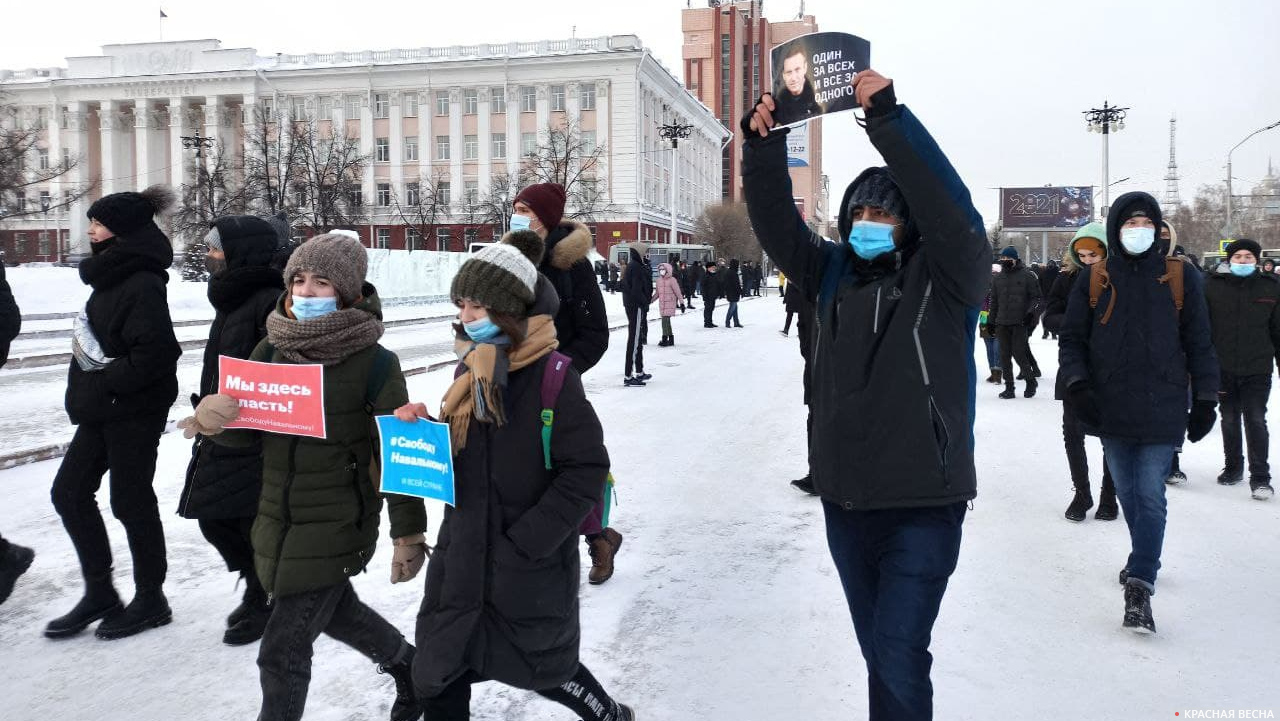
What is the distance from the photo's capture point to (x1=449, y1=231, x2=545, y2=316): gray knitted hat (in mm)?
2605

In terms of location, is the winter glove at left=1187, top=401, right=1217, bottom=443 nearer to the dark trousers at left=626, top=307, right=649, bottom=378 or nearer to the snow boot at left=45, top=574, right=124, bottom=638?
the snow boot at left=45, top=574, right=124, bottom=638

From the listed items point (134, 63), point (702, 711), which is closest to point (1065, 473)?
point (702, 711)

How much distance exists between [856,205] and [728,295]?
74.5ft

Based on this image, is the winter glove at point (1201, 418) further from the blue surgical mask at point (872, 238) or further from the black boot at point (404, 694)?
the black boot at point (404, 694)

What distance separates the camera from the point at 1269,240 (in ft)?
249

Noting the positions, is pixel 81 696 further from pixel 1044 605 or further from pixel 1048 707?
pixel 1044 605

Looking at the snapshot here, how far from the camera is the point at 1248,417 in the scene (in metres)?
6.71

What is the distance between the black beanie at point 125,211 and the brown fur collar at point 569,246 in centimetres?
181

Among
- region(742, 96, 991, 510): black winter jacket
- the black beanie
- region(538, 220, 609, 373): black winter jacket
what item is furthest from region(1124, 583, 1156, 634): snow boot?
the black beanie

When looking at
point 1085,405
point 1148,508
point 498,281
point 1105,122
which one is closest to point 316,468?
point 498,281

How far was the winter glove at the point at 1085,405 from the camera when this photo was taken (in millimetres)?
4289

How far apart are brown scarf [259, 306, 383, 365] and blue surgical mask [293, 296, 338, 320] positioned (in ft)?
0.11

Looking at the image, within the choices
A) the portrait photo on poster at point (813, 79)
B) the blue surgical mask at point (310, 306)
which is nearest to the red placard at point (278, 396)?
the blue surgical mask at point (310, 306)

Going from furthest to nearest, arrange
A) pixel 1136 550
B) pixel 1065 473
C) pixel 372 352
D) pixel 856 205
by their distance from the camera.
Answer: pixel 1065 473
pixel 1136 550
pixel 372 352
pixel 856 205
